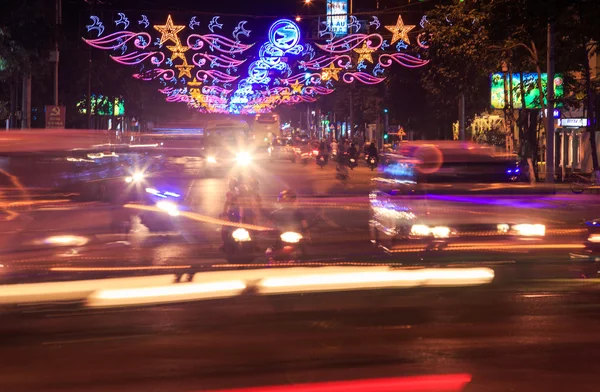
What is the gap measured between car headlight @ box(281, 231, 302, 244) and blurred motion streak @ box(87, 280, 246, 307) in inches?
215

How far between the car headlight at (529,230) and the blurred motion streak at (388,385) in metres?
11.6

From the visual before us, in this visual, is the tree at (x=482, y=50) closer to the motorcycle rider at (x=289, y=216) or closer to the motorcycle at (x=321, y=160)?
the motorcycle rider at (x=289, y=216)

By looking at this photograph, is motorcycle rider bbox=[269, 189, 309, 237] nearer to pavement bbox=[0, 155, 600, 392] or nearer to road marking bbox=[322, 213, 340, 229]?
road marking bbox=[322, 213, 340, 229]

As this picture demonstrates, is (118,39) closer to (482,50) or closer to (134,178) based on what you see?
(134,178)

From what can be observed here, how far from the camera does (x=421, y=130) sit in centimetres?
6562

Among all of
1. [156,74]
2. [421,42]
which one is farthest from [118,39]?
[421,42]

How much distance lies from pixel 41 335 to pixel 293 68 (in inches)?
1424

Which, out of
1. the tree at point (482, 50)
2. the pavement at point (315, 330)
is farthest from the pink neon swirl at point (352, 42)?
the pavement at point (315, 330)

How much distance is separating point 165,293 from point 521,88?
29505 millimetres

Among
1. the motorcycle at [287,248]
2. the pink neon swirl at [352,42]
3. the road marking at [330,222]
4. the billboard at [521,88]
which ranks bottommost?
the motorcycle at [287,248]

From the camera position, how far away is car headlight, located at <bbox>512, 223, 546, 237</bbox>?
18.2 metres

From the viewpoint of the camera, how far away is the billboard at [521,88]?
125 feet

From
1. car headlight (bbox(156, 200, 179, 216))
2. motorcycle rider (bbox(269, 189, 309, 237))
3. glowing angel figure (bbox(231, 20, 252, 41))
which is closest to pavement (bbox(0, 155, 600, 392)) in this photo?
motorcycle rider (bbox(269, 189, 309, 237))

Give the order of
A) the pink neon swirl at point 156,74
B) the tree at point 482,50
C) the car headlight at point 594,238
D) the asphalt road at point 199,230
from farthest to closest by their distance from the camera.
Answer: the pink neon swirl at point 156,74
the tree at point 482,50
the car headlight at point 594,238
the asphalt road at point 199,230
